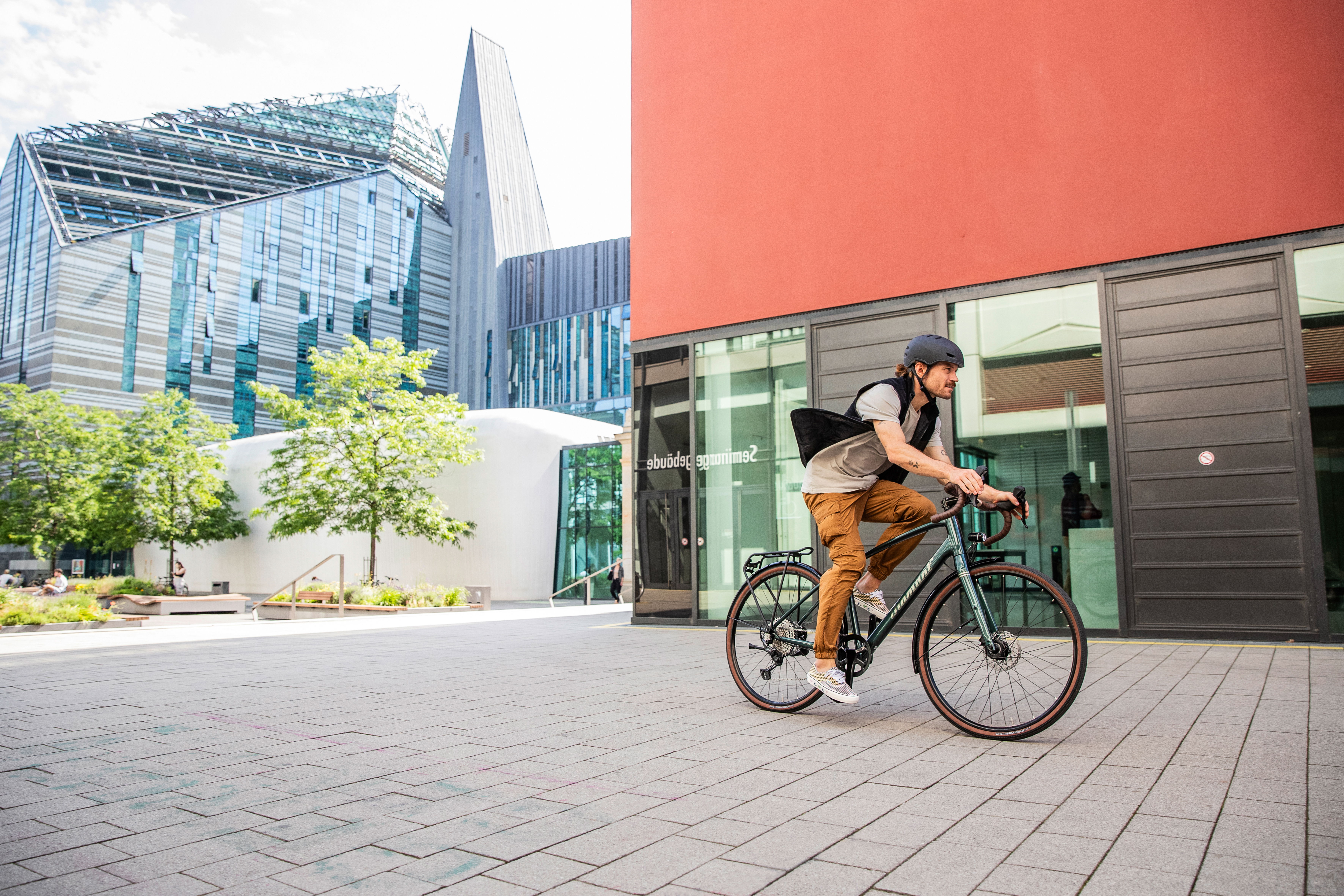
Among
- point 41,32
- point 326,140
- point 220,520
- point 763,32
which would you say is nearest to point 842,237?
point 763,32

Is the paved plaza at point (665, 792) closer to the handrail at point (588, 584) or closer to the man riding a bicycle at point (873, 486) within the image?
the man riding a bicycle at point (873, 486)

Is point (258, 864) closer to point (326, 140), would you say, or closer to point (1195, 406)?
point (1195, 406)

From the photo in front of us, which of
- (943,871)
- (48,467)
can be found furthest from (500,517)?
(943,871)

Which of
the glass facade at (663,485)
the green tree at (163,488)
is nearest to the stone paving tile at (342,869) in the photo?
the glass facade at (663,485)

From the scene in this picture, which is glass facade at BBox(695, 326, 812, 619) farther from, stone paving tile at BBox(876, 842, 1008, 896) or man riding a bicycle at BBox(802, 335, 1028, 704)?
stone paving tile at BBox(876, 842, 1008, 896)

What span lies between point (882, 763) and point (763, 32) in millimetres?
10307

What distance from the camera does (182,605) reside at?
72.2 ft

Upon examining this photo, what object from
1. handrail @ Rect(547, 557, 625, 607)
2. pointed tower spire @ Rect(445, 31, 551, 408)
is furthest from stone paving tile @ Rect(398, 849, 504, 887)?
pointed tower spire @ Rect(445, 31, 551, 408)

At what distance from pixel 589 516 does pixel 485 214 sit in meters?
43.2

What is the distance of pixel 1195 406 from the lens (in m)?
8.09

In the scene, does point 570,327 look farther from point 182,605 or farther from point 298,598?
point 182,605

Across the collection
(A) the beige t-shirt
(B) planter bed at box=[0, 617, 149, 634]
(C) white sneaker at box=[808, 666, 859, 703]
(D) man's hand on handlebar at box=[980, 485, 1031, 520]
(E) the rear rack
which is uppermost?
(A) the beige t-shirt

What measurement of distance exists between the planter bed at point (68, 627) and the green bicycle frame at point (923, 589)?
13.8 meters

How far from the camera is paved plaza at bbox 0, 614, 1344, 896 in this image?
2264 millimetres
